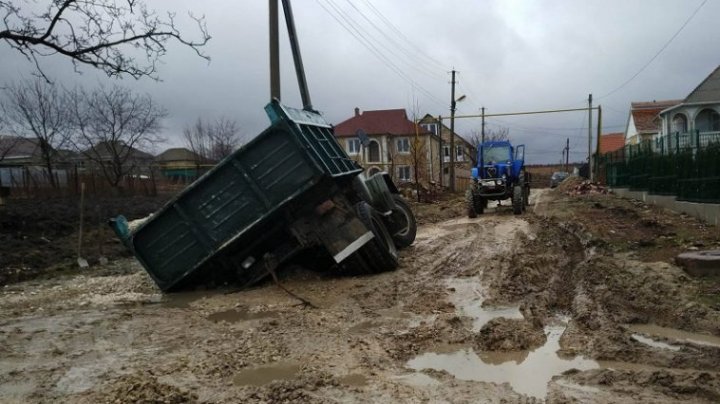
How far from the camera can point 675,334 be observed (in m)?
5.37

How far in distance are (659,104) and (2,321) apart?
57.3 meters

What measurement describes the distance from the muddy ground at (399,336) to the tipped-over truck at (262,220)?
44cm

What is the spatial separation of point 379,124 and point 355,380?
5912 cm

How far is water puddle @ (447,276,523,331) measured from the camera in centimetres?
635

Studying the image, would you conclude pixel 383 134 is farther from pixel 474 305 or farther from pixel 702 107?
pixel 474 305

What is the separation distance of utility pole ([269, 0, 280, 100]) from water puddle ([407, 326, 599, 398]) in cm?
1148

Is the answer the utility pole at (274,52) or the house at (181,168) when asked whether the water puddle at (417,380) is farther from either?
the house at (181,168)

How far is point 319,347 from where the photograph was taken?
18.0ft

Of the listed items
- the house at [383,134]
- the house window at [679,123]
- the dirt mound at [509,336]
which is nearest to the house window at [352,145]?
the house at [383,134]

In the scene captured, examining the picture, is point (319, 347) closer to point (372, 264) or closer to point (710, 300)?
point (372, 264)

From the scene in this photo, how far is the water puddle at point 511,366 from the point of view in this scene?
4500mm

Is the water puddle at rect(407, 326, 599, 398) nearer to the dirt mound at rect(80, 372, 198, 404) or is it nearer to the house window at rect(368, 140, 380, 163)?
the dirt mound at rect(80, 372, 198, 404)

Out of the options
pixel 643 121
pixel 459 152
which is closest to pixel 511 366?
pixel 643 121

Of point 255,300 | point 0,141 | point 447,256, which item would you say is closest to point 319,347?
point 255,300
